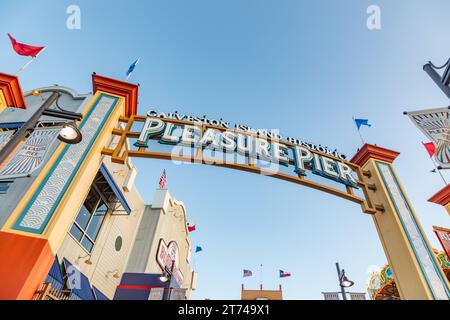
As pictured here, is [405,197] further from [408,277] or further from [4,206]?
[4,206]

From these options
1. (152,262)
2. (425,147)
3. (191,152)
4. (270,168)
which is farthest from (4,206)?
(425,147)

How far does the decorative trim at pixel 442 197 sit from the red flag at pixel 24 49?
18.3 meters

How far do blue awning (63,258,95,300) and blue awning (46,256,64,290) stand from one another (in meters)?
0.42

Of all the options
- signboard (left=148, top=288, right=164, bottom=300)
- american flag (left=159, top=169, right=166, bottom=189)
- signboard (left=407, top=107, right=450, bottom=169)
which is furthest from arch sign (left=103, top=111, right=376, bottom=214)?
american flag (left=159, top=169, right=166, bottom=189)

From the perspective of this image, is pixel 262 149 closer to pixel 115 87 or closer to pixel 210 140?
pixel 210 140

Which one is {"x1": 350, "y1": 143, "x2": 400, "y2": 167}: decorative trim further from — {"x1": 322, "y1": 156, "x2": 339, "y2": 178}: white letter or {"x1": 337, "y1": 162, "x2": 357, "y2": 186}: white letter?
{"x1": 322, "y1": 156, "x2": 339, "y2": 178}: white letter

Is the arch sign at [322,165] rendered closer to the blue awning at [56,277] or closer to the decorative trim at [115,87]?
the decorative trim at [115,87]

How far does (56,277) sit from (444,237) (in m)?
16.2

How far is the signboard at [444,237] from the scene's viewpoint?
12.5 meters

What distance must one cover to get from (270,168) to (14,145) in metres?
6.36

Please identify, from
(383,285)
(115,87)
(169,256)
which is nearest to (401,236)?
(115,87)

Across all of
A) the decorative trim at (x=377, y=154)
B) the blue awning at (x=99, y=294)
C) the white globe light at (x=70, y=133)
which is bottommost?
the blue awning at (x=99, y=294)

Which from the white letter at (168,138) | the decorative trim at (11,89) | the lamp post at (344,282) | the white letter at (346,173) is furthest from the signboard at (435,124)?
the decorative trim at (11,89)

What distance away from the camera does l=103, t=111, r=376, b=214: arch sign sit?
838 centimetres
